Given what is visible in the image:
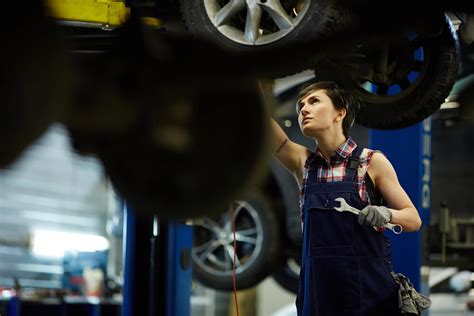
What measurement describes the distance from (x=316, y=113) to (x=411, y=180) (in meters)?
1.92

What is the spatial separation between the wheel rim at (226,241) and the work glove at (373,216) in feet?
9.10

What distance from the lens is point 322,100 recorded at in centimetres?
307

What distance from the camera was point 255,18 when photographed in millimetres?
2984

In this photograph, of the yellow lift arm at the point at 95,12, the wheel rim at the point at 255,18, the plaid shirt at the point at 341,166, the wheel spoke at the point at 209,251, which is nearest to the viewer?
the wheel rim at the point at 255,18

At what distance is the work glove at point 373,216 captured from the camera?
9.27 ft

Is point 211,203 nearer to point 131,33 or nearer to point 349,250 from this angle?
point 131,33

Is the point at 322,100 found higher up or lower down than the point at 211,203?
higher up

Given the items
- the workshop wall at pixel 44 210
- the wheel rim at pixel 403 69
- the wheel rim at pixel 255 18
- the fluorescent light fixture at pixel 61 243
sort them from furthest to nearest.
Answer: the fluorescent light fixture at pixel 61 243, the workshop wall at pixel 44 210, the wheel rim at pixel 403 69, the wheel rim at pixel 255 18

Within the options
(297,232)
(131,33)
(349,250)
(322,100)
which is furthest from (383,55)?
(297,232)

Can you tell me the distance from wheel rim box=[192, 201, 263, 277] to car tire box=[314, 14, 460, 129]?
227cm

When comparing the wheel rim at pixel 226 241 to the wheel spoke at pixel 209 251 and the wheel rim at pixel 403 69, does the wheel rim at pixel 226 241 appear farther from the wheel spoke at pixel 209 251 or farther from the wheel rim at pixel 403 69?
the wheel rim at pixel 403 69

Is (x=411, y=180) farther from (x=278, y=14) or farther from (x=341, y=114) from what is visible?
(x=278, y=14)

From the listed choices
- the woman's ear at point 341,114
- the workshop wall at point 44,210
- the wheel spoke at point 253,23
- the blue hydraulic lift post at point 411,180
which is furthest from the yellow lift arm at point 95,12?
the workshop wall at point 44,210

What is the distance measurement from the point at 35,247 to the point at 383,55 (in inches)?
294
